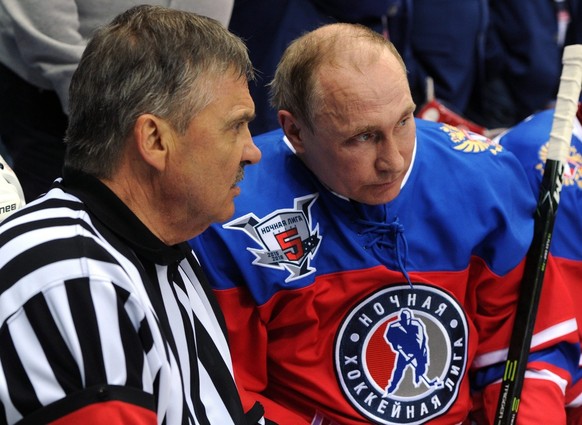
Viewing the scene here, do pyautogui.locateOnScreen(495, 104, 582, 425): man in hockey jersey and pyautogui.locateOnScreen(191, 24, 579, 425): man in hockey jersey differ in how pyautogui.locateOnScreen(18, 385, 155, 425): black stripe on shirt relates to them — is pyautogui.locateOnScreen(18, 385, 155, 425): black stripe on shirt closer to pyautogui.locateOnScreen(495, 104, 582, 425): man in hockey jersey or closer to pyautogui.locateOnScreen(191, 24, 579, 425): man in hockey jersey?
pyautogui.locateOnScreen(191, 24, 579, 425): man in hockey jersey

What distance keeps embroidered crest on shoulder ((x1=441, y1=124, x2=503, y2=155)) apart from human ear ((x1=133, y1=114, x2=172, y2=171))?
89cm

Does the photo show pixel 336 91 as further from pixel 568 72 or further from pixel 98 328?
pixel 98 328

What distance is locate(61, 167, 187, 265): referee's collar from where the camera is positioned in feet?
→ 5.09

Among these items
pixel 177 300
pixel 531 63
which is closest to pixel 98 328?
pixel 177 300

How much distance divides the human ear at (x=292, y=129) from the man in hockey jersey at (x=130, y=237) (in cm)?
33

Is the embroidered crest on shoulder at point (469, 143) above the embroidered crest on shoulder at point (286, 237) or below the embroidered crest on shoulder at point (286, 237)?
above

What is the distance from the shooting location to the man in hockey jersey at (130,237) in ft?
4.55

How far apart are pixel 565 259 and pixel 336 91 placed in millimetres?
773

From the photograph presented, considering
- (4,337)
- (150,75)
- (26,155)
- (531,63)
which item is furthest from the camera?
(531,63)

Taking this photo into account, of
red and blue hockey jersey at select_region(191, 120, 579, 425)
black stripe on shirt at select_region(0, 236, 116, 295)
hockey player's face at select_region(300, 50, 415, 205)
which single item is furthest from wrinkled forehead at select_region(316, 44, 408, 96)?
black stripe on shirt at select_region(0, 236, 116, 295)

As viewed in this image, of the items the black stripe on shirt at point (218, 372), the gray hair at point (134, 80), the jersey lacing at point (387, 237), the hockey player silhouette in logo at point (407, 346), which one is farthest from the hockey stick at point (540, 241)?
the gray hair at point (134, 80)

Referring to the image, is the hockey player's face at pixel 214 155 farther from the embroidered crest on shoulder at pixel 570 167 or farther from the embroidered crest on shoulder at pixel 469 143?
the embroidered crest on shoulder at pixel 570 167

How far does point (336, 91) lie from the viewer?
1.97 meters

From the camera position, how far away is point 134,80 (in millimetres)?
1534
